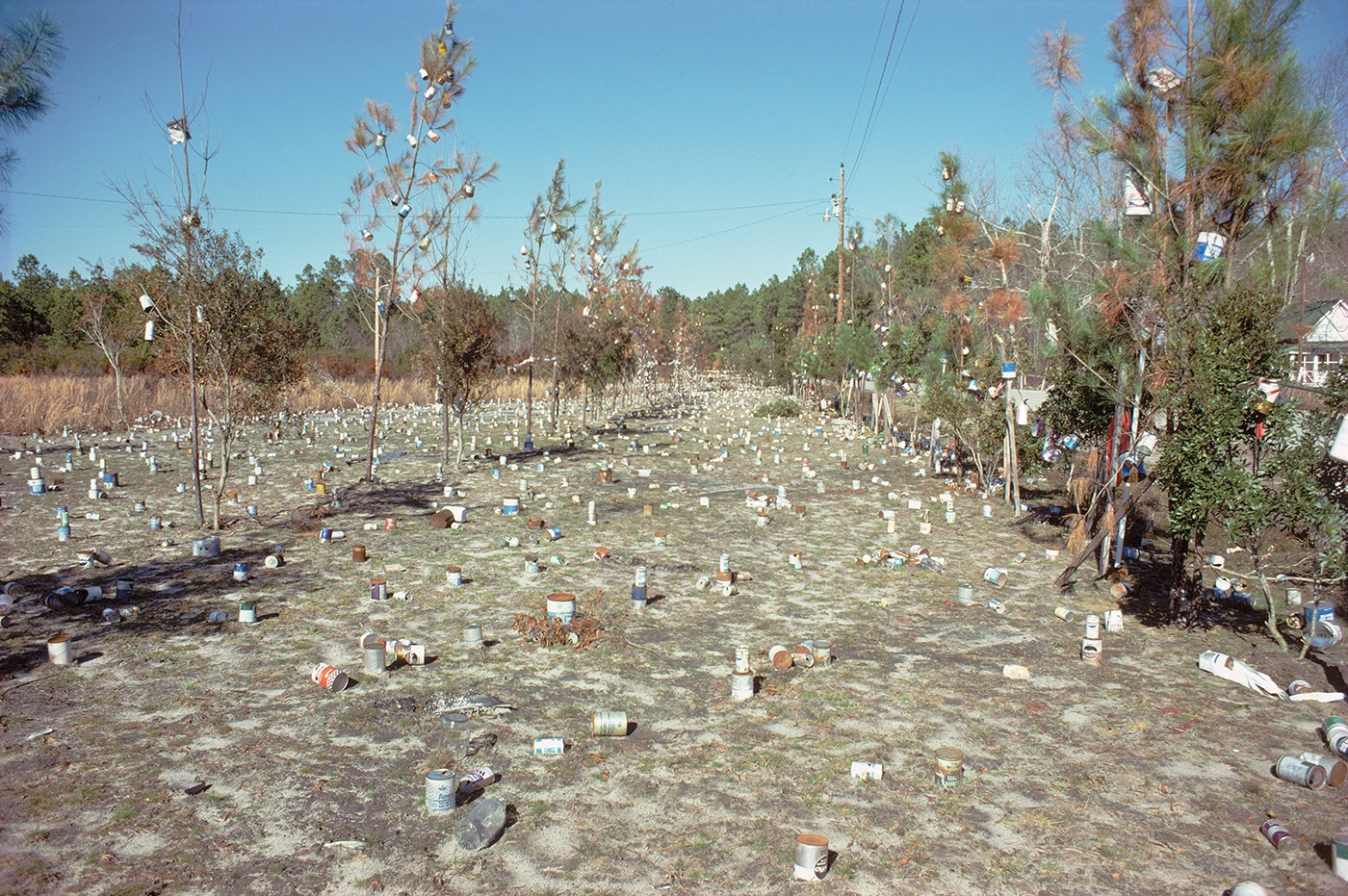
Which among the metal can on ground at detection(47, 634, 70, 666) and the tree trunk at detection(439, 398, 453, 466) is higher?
the tree trunk at detection(439, 398, 453, 466)

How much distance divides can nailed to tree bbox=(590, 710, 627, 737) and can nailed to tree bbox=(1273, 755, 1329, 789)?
433cm

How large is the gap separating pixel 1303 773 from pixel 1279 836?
920 mm

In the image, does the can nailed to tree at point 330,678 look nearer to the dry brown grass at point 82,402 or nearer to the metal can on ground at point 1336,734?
the metal can on ground at point 1336,734

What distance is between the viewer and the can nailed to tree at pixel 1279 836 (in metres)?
4.49

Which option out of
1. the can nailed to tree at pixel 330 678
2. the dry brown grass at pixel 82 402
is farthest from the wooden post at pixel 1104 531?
the dry brown grass at pixel 82 402

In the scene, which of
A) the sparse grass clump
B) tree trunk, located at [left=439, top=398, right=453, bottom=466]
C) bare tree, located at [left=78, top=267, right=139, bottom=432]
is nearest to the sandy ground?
tree trunk, located at [left=439, top=398, right=453, bottom=466]

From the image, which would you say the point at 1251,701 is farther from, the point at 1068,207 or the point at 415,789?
the point at 1068,207

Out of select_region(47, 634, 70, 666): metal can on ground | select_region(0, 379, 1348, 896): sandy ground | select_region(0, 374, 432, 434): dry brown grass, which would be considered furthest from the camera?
select_region(0, 374, 432, 434): dry brown grass

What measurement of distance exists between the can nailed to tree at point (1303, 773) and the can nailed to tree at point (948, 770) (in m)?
2.04

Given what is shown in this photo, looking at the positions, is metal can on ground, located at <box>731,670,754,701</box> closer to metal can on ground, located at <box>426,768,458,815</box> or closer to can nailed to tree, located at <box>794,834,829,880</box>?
can nailed to tree, located at <box>794,834,829,880</box>

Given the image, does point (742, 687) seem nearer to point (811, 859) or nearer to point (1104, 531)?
point (811, 859)

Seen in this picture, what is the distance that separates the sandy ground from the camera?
4.38 metres

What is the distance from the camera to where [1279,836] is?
4.49 metres

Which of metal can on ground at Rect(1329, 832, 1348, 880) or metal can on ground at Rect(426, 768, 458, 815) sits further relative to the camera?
metal can on ground at Rect(426, 768, 458, 815)
